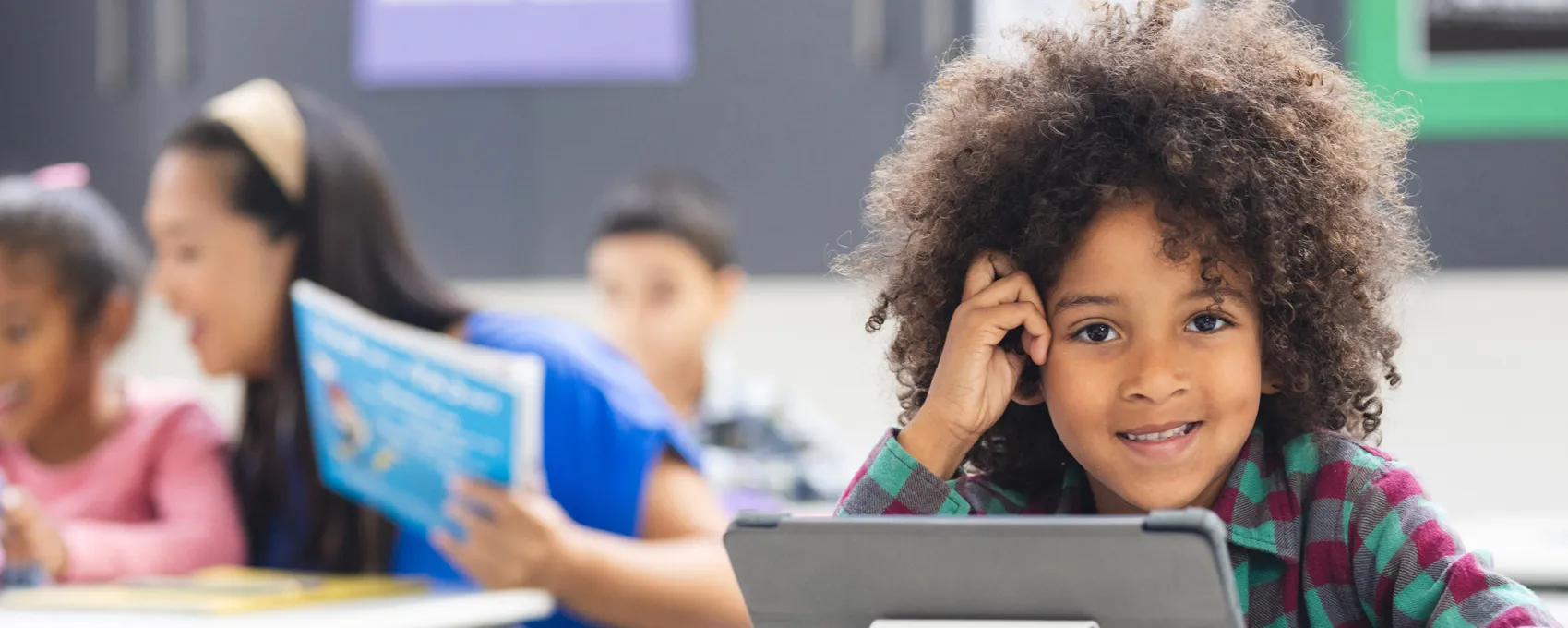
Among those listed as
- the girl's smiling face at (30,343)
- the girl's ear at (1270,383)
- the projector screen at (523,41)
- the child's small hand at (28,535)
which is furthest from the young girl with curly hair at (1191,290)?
the projector screen at (523,41)

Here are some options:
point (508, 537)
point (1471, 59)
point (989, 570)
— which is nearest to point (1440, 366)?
point (1471, 59)

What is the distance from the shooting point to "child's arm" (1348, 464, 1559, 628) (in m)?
0.79

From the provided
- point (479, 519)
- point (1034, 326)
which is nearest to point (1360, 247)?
point (1034, 326)

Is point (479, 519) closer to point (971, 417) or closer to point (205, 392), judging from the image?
point (971, 417)

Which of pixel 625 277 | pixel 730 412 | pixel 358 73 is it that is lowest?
pixel 730 412

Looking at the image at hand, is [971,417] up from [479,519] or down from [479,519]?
up

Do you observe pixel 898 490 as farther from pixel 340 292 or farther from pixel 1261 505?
pixel 340 292

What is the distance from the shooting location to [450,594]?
5.03 ft

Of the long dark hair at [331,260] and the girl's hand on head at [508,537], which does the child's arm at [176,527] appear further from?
the girl's hand on head at [508,537]

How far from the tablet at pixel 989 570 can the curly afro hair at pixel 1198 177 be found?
27 cm

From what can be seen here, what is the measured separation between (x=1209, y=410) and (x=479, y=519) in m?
0.81

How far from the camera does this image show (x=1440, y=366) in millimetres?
3020

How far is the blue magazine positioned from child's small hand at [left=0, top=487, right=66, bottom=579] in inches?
11.0

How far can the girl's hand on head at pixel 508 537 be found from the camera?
150 centimetres
